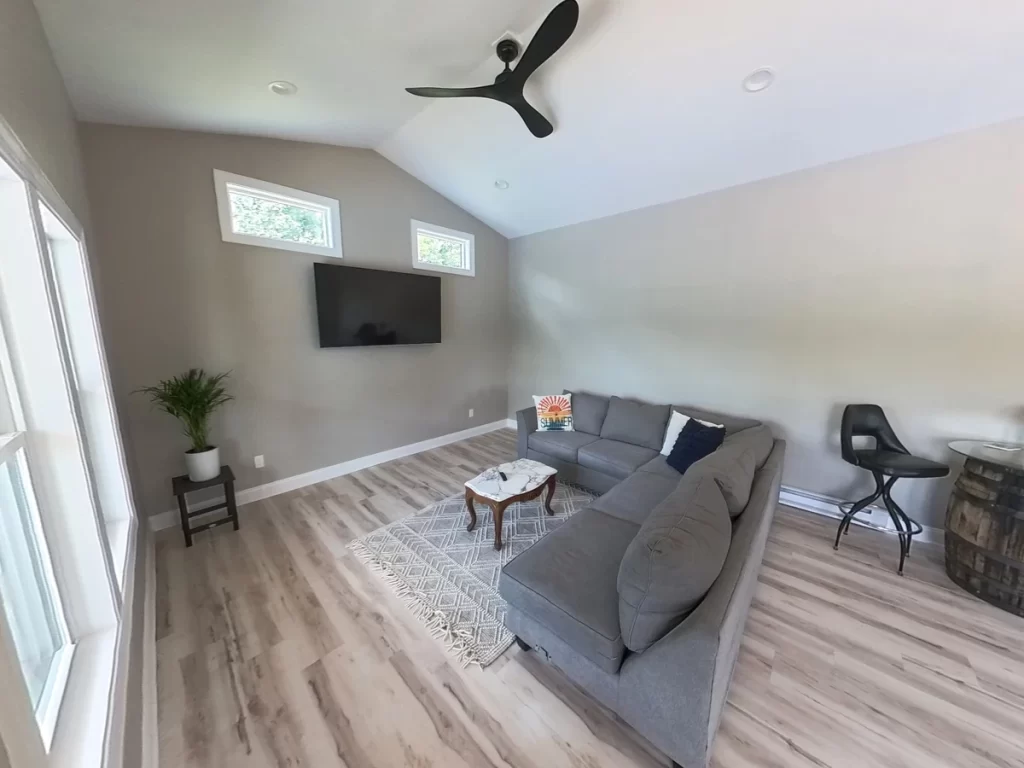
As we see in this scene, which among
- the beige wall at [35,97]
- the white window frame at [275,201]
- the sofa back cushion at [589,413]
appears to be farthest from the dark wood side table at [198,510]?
the sofa back cushion at [589,413]

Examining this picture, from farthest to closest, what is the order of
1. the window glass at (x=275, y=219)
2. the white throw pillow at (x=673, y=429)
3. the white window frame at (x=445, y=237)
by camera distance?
the white window frame at (x=445, y=237), the white throw pillow at (x=673, y=429), the window glass at (x=275, y=219)

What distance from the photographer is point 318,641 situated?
71.6 inches

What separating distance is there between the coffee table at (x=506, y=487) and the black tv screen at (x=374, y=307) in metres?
1.89

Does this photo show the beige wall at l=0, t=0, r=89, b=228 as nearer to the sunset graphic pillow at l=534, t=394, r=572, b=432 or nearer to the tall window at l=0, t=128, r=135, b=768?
the tall window at l=0, t=128, r=135, b=768

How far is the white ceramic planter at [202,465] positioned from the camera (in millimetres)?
2537

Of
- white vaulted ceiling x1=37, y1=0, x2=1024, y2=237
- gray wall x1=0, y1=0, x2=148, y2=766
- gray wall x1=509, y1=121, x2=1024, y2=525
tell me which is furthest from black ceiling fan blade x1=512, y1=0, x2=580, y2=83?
gray wall x1=509, y1=121, x2=1024, y2=525

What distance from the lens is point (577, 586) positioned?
1.58 metres

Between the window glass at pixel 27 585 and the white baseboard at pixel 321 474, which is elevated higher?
the window glass at pixel 27 585

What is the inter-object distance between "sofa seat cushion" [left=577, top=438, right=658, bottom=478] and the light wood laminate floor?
109 cm

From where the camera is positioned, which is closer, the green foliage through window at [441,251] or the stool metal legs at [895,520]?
the stool metal legs at [895,520]

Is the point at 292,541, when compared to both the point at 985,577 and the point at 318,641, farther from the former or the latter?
the point at 985,577

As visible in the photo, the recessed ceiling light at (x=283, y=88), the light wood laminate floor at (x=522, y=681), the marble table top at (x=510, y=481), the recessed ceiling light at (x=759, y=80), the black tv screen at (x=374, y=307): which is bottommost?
the light wood laminate floor at (x=522, y=681)

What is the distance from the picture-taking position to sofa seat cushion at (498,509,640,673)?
1391 mm

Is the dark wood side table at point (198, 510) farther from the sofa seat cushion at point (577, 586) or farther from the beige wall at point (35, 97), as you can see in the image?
the sofa seat cushion at point (577, 586)
